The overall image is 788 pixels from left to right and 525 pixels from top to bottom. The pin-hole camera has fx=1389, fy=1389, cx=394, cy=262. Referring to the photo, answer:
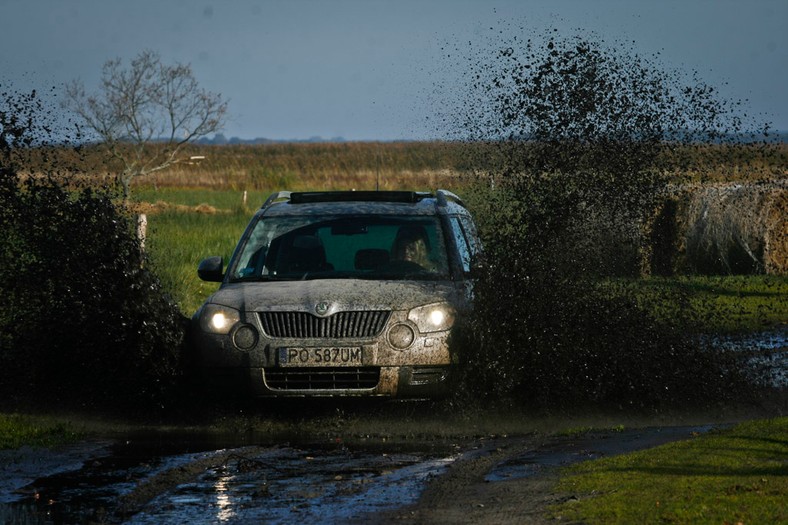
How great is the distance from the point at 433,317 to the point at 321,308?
850 millimetres

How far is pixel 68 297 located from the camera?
11812 mm

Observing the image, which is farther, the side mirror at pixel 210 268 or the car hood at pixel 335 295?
the side mirror at pixel 210 268

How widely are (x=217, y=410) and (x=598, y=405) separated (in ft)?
10.3

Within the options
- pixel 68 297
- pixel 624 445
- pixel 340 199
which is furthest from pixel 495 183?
pixel 624 445

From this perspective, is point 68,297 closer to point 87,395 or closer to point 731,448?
point 87,395

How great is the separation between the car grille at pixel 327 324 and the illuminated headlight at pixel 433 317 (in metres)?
0.23

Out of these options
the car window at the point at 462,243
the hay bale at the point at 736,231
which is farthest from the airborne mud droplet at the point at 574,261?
the hay bale at the point at 736,231

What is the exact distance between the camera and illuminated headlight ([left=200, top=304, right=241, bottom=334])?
34.3 ft

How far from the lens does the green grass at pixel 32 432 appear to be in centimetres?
977

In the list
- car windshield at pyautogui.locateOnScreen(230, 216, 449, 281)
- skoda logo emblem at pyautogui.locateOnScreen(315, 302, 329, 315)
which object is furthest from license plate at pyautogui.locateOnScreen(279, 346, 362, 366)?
car windshield at pyautogui.locateOnScreen(230, 216, 449, 281)

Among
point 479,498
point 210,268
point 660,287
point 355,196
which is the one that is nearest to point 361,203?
point 355,196

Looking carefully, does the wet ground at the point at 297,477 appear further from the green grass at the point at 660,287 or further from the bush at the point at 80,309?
the green grass at the point at 660,287

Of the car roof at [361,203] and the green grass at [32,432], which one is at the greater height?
the car roof at [361,203]

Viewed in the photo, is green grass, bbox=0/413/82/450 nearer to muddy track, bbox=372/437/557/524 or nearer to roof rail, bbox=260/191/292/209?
roof rail, bbox=260/191/292/209
